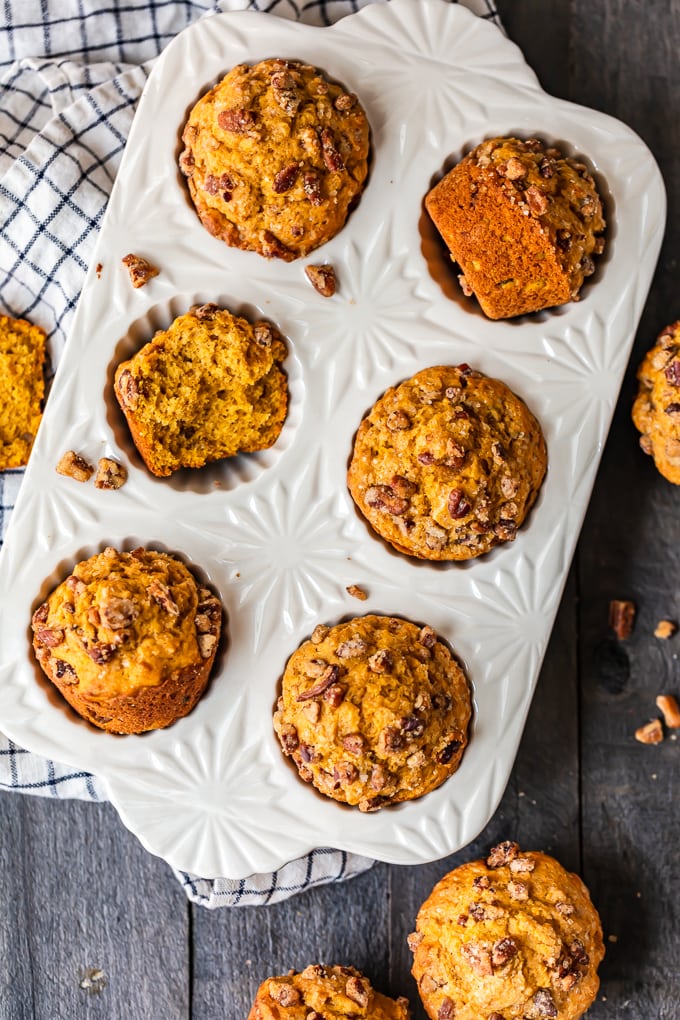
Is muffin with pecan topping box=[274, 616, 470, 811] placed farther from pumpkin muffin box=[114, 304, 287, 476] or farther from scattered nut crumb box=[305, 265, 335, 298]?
scattered nut crumb box=[305, 265, 335, 298]

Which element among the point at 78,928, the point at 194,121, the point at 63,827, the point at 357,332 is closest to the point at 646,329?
the point at 357,332

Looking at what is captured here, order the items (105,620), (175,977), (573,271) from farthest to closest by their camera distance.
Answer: (175,977), (573,271), (105,620)

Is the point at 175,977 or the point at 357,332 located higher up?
the point at 357,332

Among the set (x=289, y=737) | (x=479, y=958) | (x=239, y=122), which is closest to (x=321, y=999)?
(x=479, y=958)

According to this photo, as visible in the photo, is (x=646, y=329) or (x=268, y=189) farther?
(x=646, y=329)

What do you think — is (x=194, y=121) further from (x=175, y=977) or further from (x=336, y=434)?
(x=175, y=977)

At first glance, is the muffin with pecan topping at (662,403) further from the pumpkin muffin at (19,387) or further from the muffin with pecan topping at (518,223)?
the pumpkin muffin at (19,387)
